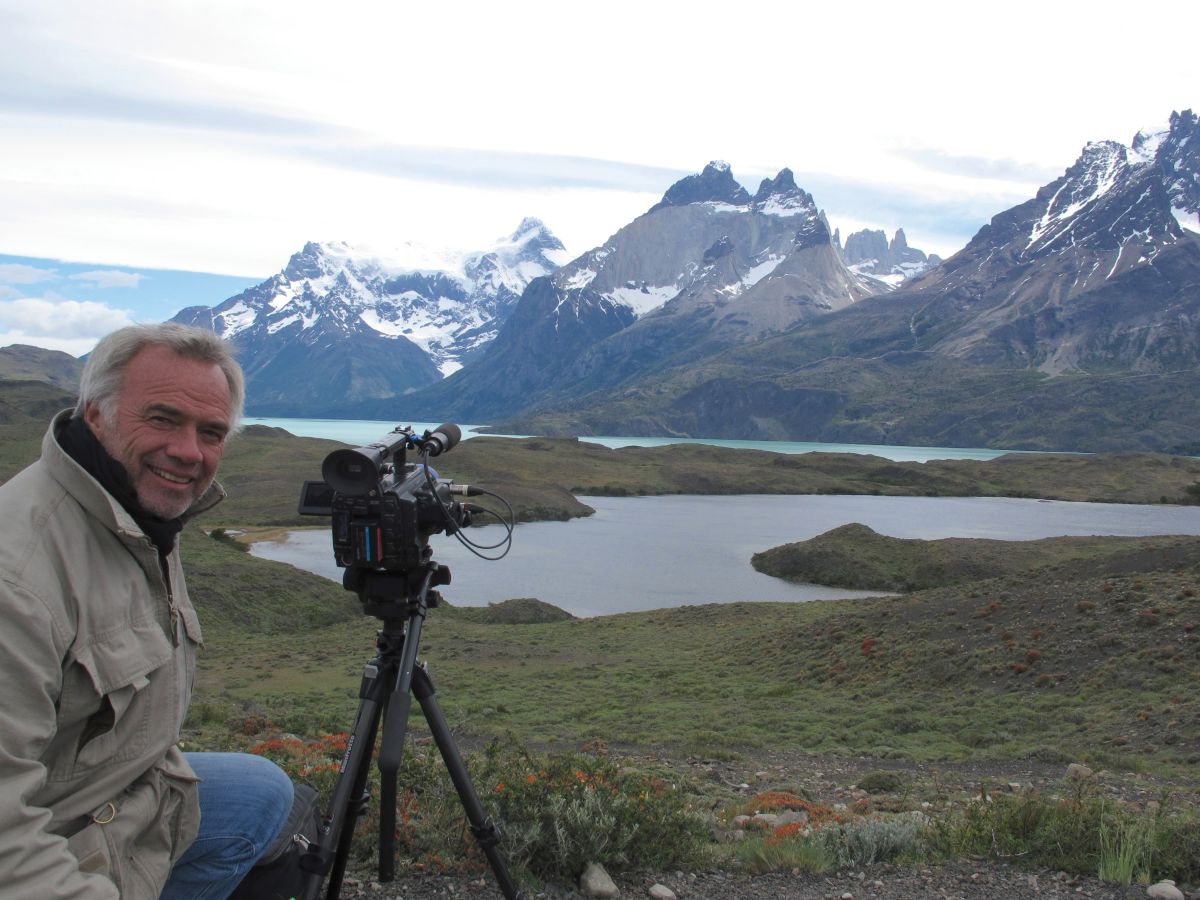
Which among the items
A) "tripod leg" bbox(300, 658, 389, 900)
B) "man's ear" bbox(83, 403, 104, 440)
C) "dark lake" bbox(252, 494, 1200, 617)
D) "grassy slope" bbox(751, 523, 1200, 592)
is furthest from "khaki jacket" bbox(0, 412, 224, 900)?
"grassy slope" bbox(751, 523, 1200, 592)

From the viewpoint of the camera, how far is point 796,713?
16.1m

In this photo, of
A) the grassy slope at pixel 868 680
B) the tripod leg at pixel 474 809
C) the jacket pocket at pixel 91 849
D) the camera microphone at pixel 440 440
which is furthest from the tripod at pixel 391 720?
the grassy slope at pixel 868 680

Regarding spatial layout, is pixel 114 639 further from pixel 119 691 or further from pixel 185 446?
pixel 185 446

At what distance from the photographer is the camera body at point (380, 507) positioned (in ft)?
12.1

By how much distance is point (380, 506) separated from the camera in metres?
3.85

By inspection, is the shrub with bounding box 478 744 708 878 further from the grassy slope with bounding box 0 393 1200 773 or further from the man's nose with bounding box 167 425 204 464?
the grassy slope with bounding box 0 393 1200 773

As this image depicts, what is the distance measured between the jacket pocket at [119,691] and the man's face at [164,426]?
411mm

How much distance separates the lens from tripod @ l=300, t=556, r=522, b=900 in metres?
3.74

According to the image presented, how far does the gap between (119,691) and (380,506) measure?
144 centimetres

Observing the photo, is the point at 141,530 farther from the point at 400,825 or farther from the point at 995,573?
the point at 995,573

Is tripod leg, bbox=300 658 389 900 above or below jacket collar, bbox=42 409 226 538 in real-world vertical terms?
below

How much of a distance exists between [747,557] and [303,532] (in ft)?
92.2

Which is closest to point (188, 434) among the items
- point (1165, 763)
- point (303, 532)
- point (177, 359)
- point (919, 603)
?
point (177, 359)

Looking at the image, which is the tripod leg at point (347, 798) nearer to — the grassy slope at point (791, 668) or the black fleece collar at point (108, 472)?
the black fleece collar at point (108, 472)
